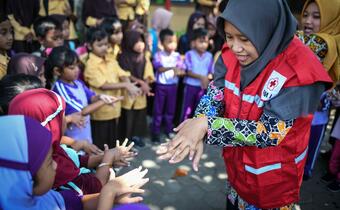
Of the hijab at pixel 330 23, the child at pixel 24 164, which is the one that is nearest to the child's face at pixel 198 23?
the hijab at pixel 330 23

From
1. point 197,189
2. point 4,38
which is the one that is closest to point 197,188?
point 197,189

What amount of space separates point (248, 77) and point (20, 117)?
1.19m

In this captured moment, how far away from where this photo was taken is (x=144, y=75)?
446 cm

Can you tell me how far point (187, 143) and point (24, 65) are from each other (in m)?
1.84

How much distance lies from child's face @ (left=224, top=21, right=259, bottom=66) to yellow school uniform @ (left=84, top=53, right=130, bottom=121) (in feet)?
7.72

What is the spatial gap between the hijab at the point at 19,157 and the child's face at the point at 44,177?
0.10ft

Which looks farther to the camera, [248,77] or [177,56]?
[177,56]

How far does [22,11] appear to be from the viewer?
17.8 feet

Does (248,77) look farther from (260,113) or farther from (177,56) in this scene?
(177,56)

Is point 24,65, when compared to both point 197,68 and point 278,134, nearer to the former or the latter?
point 278,134

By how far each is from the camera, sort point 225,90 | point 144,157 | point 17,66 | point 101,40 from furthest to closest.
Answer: point 144,157
point 101,40
point 17,66
point 225,90

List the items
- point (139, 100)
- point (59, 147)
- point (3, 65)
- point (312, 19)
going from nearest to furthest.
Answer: point (59, 147) < point (312, 19) < point (3, 65) < point (139, 100)

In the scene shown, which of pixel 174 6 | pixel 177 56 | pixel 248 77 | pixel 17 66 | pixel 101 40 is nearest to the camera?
pixel 248 77

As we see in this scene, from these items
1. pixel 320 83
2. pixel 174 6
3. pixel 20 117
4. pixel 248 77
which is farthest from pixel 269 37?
pixel 174 6
